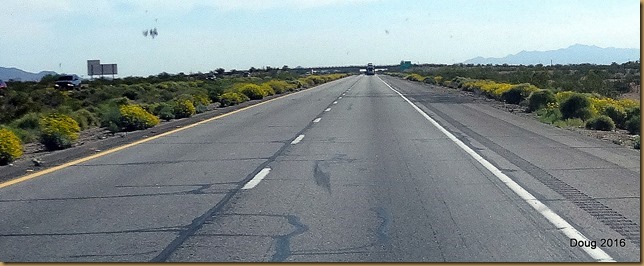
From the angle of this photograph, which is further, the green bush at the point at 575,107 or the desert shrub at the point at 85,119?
the green bush at the point at 575,107

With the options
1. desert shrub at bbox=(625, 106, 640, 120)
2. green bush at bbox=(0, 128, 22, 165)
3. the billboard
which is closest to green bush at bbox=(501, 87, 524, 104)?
desert shrub at bbox=(625, 106, 640, 120)

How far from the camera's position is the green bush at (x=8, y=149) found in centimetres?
1585

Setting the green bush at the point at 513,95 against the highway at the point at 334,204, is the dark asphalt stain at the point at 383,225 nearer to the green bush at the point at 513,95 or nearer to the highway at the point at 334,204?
the highway at the point at 334,204

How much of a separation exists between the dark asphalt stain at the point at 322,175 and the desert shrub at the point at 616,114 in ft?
50.6

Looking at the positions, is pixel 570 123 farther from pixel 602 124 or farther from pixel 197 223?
pixel 197 223

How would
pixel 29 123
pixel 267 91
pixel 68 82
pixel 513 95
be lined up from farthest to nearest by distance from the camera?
pixel 68 82
pixel 267 91
pixel 513 95
pixel 29 123

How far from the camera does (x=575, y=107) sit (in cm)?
2864

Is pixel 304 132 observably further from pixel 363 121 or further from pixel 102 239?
pixel 102 239

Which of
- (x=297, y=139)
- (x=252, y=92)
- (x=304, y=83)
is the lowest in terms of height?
(x=297, y=139)

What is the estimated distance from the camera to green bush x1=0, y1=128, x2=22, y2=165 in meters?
15.9

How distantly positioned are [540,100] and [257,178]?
24.6 m

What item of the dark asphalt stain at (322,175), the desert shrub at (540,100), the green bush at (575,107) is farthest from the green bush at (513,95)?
the dark asphalt stain at (322,175)

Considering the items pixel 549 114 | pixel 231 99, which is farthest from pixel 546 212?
pixel 231 99

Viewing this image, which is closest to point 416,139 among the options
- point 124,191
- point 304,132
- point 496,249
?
point 304,132
